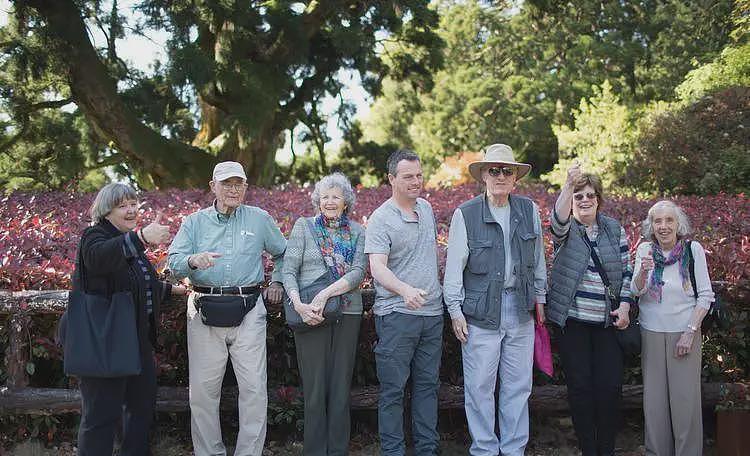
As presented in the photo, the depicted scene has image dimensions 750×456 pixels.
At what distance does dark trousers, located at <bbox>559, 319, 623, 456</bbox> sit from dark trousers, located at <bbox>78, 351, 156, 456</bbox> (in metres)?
2.54

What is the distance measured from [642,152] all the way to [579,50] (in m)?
13.1

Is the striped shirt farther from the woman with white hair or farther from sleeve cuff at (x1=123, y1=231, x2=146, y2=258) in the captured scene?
sleeve cuff at (x1=123, y1=231, x2=146, y2=258)

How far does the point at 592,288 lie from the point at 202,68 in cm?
844

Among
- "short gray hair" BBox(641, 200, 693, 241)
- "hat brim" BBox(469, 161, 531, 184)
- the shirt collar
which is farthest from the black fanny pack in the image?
"short gray hair" BBox(641, 200, 693, 241)

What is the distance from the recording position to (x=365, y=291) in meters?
4.49

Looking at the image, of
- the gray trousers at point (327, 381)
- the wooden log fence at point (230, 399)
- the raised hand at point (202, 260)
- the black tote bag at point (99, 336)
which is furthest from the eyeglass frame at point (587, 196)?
the black tote bag at point (99, 336)

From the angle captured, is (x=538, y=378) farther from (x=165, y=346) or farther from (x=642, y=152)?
(x=642, y=152)

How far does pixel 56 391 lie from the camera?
14.9ft

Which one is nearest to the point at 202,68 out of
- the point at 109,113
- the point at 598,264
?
the point at 109,113

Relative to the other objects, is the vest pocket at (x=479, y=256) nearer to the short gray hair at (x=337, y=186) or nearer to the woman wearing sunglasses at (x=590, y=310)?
the woman wearing sunglasses at (x=590, y=310)

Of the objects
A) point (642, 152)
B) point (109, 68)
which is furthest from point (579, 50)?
point (109, 68)

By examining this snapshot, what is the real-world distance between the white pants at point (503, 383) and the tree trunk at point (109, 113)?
10.7 m

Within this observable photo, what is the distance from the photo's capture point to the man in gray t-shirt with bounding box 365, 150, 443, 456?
→ 4039mm

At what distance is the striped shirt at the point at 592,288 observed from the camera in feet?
13.6
